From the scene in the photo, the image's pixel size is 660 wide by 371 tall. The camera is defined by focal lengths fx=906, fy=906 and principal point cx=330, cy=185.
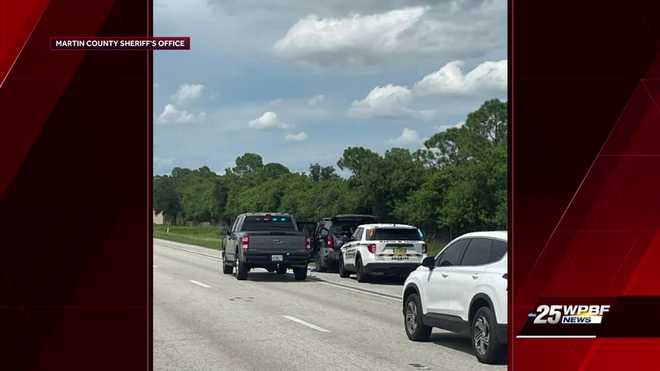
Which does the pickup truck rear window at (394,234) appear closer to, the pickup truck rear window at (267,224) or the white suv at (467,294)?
the pickup truck rear window at (267,224)

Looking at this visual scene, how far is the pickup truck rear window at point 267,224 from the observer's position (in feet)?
97.3

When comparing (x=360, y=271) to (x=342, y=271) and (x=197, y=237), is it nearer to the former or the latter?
(x=342, y=271)

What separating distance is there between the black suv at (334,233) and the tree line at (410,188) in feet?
58.1

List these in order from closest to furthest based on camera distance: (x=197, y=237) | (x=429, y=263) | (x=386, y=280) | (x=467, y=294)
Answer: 1. (x=467, y=294)
2. (x=429, y=263)
3. (x=386, y=280)
4. (x=197, y=237)

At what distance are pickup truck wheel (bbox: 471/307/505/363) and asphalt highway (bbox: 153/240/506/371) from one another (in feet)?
0.63

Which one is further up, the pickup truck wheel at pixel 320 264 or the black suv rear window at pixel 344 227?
the black suv rear window at pixel 344 227

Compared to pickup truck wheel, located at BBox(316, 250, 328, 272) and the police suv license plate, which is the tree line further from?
the police suv license plate

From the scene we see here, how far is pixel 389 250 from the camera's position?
27.1 m

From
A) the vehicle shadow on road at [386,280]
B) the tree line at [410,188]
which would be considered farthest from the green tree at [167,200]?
the vehicle shadow on road at [386,280]

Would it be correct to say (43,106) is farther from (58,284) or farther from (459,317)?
(459,317)

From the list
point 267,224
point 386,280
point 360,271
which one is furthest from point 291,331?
point 267,224

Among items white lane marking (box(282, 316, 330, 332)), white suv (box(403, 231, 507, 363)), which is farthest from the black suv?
white suv (box(403, 231, 507, 363))

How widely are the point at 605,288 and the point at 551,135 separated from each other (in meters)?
1.23

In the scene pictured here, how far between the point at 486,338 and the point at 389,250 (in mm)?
15346
